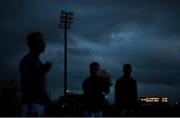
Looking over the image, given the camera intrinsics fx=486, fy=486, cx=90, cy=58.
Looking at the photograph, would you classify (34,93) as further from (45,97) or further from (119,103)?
(119,103)

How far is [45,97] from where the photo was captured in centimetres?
570

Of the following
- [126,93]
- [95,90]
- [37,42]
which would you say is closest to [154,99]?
[126,93]

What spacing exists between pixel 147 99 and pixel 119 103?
70695mm

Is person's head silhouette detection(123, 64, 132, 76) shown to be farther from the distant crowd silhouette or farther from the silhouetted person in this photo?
the silhouetted person

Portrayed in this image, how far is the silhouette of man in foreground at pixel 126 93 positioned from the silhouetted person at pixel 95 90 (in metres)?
0.39

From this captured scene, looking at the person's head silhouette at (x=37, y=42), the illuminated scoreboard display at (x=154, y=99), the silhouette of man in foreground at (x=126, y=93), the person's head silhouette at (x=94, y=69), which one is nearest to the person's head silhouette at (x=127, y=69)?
the silhouette of man in foreground at (x=126, y=93)

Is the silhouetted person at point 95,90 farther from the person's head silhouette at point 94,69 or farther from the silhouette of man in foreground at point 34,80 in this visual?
the silhouette of man in foreground at point 34,80

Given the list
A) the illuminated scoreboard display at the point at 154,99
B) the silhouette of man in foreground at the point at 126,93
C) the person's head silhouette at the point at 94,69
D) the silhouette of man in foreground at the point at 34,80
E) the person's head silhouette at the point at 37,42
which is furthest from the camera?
the illuminated scoreboard display at the point at 154,99

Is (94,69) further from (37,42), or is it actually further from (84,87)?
(37,42)

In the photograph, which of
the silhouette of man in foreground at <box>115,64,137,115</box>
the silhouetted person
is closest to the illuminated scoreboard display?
the silhouette of man in foreground at <box>115,64,137,115</box>

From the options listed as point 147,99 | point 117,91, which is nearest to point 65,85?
point 117,91

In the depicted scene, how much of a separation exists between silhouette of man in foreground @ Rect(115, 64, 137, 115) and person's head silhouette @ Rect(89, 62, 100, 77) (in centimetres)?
59

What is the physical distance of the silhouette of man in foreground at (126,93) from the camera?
720 centimetres

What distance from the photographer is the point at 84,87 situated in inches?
270
